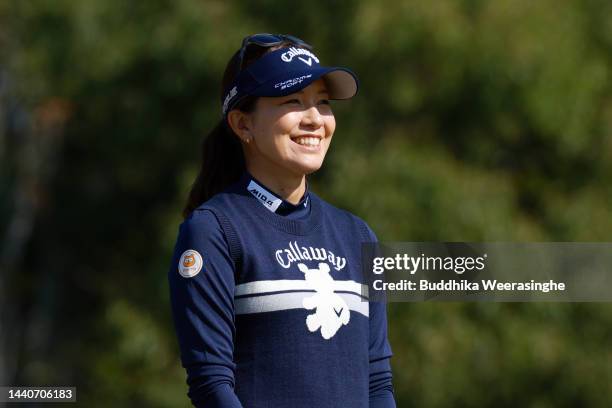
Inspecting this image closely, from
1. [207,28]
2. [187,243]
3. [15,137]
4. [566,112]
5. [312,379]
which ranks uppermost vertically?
[15,137]

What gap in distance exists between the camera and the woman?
2.72 metres

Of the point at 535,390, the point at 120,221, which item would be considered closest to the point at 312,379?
the point at 535,390

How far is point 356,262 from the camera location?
301cm

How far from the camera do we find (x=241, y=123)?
120 inches

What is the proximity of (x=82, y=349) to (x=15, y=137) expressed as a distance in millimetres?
2985

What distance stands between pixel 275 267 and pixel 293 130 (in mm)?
369

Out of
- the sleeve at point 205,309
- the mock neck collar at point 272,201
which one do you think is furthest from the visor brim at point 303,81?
the sleeve at point 205,309

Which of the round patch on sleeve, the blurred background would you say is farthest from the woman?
the blurred background

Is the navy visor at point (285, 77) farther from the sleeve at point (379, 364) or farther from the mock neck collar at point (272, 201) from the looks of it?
the sleeve at point (379, 364)

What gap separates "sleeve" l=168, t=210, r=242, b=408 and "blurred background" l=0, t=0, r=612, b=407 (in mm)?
7828

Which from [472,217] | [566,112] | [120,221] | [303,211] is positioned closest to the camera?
[303,211]

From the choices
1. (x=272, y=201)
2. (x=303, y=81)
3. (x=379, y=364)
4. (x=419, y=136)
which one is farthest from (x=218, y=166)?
(x=419, y=136)

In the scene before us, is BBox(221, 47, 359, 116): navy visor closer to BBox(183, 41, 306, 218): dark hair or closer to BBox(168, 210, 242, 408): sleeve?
BBox(183, 41, 306, 218): dark hair

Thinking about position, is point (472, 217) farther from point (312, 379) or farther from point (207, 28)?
point (312, 379)
